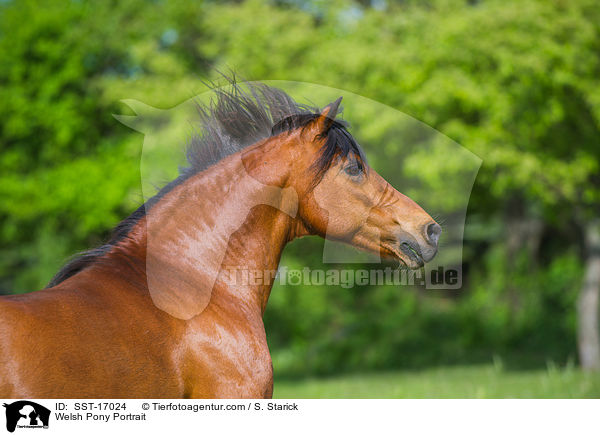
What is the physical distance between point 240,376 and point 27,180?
1394 cm

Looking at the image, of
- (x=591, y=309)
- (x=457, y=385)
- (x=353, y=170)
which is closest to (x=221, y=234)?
(x=353, y=170)

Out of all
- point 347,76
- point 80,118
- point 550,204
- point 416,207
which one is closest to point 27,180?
point 80,118

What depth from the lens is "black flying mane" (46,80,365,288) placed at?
10.0 feet

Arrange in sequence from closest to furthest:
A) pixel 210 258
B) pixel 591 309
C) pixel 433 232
→ pixel 210 258 → pixel 433 232 → pixel 591 309

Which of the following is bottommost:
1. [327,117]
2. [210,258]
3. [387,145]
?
[210,258]

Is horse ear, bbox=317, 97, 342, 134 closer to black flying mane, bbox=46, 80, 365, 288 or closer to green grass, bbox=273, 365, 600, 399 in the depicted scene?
black flying mane, bbox=46, 80, 365, 288

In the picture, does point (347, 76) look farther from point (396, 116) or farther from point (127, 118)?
point (127, 118)

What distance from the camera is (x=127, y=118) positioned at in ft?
11.8

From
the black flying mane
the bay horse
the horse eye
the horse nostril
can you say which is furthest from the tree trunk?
the black flying mane

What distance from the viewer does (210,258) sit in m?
2.85

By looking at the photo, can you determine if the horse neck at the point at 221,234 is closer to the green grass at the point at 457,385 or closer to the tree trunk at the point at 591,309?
the green grass at the point at 457,385

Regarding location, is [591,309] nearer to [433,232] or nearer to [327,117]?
[433,232]

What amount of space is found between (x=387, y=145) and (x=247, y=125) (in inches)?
326

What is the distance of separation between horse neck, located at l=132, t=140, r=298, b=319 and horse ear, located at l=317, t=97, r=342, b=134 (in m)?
0.28
